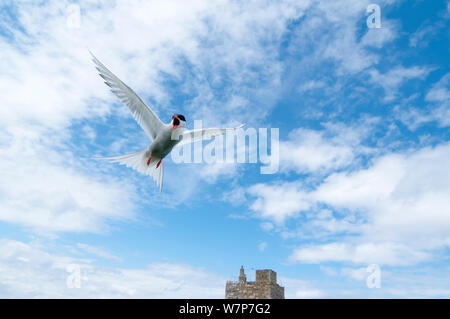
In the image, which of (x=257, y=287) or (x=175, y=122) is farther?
(x=257, y=287)

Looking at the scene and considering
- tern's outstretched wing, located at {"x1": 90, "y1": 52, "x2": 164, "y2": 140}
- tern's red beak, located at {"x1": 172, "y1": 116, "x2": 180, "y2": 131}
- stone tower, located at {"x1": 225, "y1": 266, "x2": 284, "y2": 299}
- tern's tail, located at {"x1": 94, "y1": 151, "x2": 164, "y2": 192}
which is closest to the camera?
tern's outstretched wing, located at {"x1": 90, "y1": 52, "x2": 164, "y2": 140}

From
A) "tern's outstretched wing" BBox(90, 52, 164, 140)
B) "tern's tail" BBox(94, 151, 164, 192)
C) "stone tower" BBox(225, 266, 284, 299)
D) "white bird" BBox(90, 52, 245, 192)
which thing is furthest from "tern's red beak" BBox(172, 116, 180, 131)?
"stone tower" BBox(225, 266, 284, 299)

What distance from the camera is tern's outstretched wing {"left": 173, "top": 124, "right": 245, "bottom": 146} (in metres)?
13.2

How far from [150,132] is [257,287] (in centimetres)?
2583

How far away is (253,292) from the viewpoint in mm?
33375

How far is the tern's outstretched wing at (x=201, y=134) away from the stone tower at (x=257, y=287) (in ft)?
76.9

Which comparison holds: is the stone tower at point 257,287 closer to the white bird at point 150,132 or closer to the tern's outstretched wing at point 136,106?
the white bird at point 150,132

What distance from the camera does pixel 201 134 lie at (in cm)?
1355

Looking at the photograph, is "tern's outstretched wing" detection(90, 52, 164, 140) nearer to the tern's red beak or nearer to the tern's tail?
the tern's red beak

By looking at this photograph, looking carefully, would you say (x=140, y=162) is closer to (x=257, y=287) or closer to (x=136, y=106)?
(x=136, y=106)

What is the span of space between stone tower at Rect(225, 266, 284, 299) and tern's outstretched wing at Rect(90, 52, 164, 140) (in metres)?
25.4

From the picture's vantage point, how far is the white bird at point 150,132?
36.4 ft

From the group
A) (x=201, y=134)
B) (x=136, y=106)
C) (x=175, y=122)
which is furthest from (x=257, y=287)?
(x=136, y=106)
